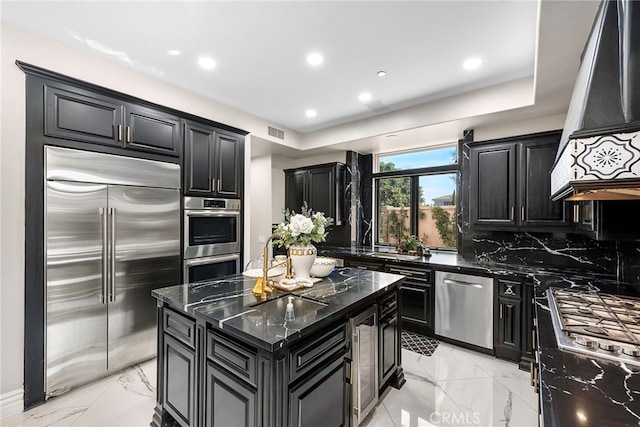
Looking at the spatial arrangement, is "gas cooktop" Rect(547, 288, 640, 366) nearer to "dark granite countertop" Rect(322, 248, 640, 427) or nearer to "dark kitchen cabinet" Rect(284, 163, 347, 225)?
"dark granite countertop" Rect(322, 248, 640, 427)

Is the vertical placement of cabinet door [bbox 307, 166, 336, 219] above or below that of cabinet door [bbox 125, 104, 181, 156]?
below

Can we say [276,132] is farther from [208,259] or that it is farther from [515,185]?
[515,185]

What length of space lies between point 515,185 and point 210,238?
3.61m

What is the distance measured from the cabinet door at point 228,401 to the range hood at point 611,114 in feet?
6.03

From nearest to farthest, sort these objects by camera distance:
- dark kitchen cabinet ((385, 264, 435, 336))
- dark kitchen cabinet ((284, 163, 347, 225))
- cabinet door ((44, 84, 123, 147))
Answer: cabinet door ((44, 84, 123, 147)) < dark kitchen cabinet ((385, 264, 435, 336)) < dark kitchen cabinet ((284, 163, 347, 225))

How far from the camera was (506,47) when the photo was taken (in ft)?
7.38

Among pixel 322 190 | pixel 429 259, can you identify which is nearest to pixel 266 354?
pixel 429 259

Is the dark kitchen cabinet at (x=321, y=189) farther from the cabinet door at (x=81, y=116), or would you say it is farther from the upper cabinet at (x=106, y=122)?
the cabinet door at (x=81, y=116)

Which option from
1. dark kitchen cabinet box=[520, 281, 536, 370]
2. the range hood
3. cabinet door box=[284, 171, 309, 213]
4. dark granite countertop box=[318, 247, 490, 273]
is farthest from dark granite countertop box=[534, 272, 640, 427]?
cabinet door box=[284, 171, 309, 213]

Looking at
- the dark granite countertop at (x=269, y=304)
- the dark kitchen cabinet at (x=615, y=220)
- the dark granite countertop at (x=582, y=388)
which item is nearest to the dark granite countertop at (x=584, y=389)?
the dark granite countertop at (x=582, y=388)

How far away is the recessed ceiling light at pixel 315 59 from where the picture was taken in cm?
242

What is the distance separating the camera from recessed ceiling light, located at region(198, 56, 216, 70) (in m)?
2.49

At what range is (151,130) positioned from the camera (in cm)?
281

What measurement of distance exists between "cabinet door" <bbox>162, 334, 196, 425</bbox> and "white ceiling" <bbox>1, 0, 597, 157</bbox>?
2.29m
